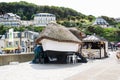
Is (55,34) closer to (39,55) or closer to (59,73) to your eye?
(39,55)

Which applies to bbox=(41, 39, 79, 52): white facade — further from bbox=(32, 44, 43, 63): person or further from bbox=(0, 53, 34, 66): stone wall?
bbox=(0, 53, 34, 66): stone wall

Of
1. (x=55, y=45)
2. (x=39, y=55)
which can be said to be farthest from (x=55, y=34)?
(x=39, y=55)

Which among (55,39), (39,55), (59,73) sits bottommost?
(39,55)

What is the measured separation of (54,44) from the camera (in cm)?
2442

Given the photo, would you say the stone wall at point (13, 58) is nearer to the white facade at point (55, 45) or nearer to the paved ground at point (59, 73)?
the white facade at point (55, 45)

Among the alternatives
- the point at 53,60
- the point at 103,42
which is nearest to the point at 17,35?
the point at 103,42

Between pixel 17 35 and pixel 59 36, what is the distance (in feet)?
221

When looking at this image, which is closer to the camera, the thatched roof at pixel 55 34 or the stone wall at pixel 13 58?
the thatched roof at pixel 55 34

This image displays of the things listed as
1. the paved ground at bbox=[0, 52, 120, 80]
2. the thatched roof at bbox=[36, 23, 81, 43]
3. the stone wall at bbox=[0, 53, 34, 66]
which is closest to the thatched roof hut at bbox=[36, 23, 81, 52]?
the thatched roof at bbox=[36, 23, 81, 43]

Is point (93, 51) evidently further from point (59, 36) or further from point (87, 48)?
point (59, 36)

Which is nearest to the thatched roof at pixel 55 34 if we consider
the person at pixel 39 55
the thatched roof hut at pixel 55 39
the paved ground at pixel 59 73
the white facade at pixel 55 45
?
the thatched roof hut at pixel 55 39

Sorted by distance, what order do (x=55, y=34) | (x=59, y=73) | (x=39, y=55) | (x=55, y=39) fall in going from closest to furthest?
(x=59, y=73) → (x=55, y=39) → (x=55, y=34) → (x=39, y=55)

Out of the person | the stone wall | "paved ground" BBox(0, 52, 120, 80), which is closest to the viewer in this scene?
"paved ground" BBox(0, 52, 120, 80)

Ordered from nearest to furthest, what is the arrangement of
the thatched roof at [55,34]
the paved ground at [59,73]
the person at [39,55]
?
the paved ground at [59,73]
the thatched roof at [55,34]
the person at [39,55]
